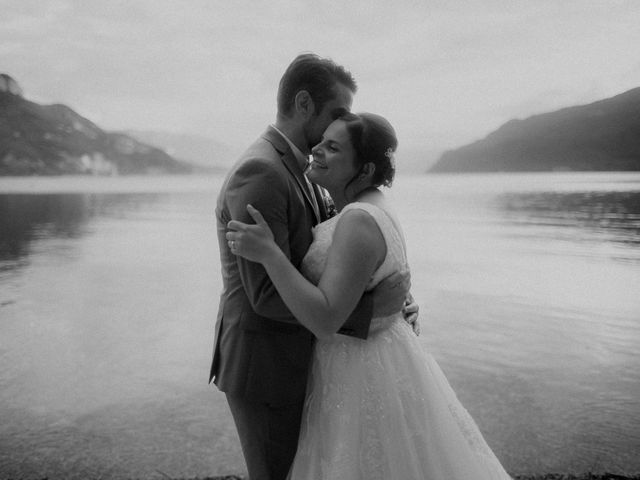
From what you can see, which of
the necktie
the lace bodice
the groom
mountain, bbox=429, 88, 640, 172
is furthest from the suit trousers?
mountain, bbox=429, 88, 640, 172

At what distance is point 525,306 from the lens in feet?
34.4

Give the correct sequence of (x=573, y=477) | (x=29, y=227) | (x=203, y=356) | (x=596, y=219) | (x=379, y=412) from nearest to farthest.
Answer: (x=379, y=412)
(x=573, y=477)
(x=203, y=356)
(x=29, y=227)
(x=596, y=219)

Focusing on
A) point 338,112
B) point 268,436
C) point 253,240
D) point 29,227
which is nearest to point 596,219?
point 29,227

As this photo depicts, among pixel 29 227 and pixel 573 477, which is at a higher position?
pixel 573 477

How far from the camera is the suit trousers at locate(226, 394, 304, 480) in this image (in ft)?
7.82

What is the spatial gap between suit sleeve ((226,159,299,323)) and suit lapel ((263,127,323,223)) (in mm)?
170

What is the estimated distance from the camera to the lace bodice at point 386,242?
2186 mm

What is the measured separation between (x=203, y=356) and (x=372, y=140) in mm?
5631

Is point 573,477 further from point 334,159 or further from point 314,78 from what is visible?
point 314,78

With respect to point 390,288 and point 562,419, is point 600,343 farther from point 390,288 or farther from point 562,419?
point 390,288

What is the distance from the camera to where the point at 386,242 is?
220 cm

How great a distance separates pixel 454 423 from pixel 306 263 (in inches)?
Answer: 36.5

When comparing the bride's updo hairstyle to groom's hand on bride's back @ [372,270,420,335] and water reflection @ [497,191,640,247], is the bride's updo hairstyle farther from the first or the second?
water reflection @ [497,191,640,247]

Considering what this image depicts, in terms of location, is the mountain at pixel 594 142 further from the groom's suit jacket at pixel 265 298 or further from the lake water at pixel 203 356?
the groom's suit jacket at pixel 265 298
